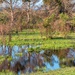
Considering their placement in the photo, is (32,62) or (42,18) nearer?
(32,62)

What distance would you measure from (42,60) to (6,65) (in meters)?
3.60

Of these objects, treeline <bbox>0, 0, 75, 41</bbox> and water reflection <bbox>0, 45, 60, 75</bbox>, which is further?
treeline <bbox>0, 0, 75, 41</bbox>

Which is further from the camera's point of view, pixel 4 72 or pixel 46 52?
pixel 46 52

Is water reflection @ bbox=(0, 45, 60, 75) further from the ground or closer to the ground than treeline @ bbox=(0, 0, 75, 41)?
closer to the ground

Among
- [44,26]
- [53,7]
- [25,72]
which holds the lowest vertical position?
[25,72]

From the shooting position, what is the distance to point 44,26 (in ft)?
119

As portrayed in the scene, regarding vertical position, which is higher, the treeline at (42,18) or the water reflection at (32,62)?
the treeline at (42,18)

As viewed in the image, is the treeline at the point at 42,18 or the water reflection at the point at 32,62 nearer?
the water reflection at the point at 32,62

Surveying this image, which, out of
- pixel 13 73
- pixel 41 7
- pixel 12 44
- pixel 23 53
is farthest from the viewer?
pixel 41 7

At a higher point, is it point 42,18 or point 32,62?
point 42,18

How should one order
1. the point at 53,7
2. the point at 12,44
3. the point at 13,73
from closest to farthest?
the point at 13,73, the point at 12,44, the point at 53,7

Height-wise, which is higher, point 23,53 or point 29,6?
point 29,6

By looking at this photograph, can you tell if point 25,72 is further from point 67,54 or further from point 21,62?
point 67,54

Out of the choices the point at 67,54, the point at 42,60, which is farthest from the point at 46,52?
the point at 42,60
